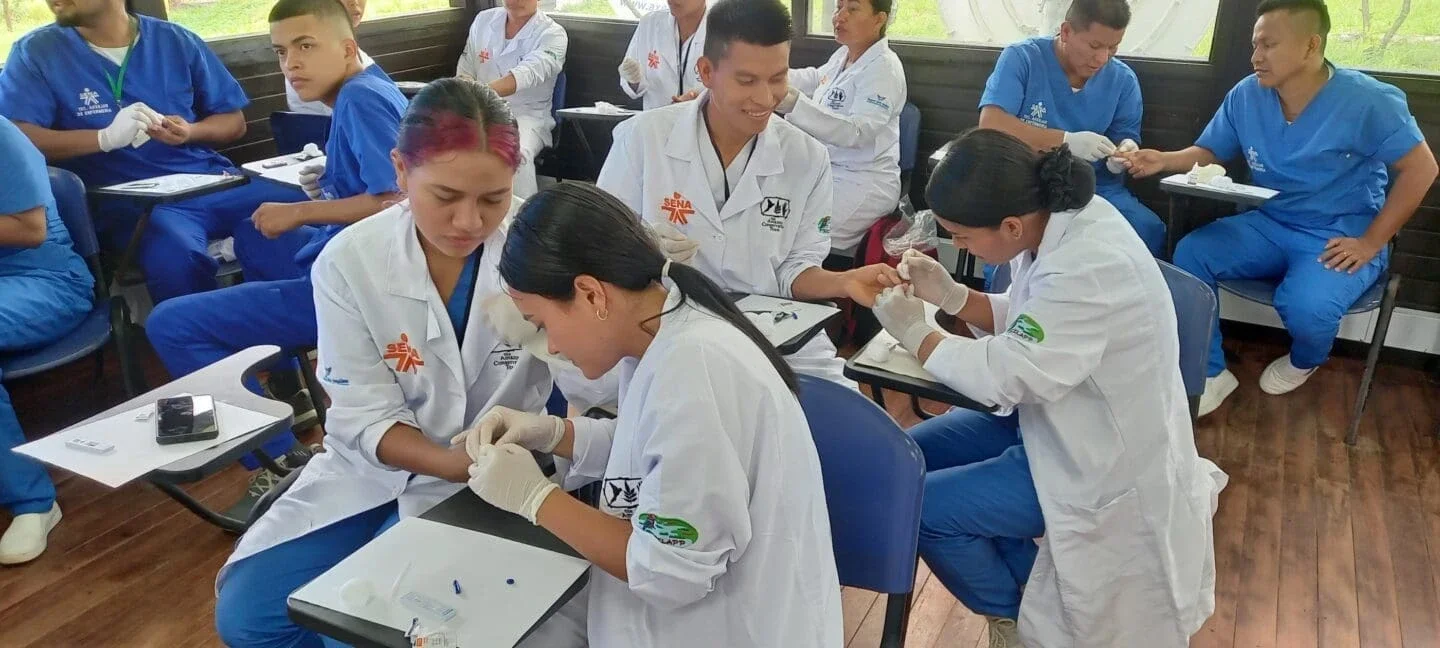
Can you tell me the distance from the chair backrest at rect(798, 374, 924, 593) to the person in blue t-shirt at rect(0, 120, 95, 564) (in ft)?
6.88

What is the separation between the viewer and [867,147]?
3.45 meters

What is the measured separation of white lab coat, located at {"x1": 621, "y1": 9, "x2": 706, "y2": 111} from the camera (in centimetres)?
407

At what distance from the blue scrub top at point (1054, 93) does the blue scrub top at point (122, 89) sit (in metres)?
2.79

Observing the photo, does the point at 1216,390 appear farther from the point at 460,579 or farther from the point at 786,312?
the point at 460,579

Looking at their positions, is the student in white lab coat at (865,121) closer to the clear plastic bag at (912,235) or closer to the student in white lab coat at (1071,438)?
the clear plastic bag at (912,235)

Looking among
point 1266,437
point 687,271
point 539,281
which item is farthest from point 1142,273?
point 1266,437

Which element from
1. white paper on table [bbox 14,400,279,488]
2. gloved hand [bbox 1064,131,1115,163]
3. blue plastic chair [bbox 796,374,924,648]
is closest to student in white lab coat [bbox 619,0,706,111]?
gloved hand [bbox 1064,131,1115,163]

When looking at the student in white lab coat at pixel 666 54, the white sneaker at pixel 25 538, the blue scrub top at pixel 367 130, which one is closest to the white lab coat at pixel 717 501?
the blue scrub top at pixel 367 130

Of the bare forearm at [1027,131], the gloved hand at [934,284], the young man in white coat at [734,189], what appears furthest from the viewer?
the bare forearm at [1027,131]

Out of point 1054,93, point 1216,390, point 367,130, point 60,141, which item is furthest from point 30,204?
point 1216,390

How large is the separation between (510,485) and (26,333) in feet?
6.26

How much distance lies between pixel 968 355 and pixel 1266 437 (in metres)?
1.79

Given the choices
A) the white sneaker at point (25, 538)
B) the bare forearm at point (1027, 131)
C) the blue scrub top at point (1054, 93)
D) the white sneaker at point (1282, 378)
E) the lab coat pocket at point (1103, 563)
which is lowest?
the white sneaker at point (1282, 378)

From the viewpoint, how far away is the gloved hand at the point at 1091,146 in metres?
3.29
